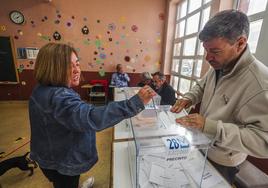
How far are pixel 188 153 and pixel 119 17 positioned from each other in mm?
4323

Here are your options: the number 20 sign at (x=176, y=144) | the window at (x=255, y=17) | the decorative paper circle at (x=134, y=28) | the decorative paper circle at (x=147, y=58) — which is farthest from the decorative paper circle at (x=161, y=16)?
the number 20 sign at (x=176, y=144)

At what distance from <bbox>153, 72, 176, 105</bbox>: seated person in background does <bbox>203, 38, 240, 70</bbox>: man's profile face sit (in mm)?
1698

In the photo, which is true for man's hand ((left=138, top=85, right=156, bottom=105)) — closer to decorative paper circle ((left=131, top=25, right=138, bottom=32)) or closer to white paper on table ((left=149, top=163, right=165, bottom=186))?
white paper on table ((left=149, top=163, right=165, bottom=186))

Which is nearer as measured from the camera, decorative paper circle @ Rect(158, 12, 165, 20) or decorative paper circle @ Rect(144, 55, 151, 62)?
decorative paper circle @ Rect(158, 12, 165, 20)

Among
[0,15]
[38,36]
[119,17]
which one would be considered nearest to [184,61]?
[119,17]

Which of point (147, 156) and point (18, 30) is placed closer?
point (147, 156)

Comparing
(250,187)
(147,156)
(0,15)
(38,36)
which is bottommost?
(250,187)

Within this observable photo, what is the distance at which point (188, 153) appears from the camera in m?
0.73

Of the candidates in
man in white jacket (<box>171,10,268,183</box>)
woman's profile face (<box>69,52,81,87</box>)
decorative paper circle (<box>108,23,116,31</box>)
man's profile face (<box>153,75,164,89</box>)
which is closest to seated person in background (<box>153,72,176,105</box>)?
man's profile face (<box>153,75,164,89</box>)

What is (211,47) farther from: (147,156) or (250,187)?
(250,187)

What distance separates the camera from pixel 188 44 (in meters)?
3.48

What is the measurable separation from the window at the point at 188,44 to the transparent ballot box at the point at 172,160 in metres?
2.29

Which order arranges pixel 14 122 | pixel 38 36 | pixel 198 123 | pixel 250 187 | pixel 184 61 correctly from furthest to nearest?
pixel 38 36 → pixel 184 61 → pixel 14 122 → pixel 250 187 → pixel 198 123

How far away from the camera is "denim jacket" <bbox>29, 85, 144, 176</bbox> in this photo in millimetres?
696
